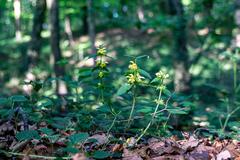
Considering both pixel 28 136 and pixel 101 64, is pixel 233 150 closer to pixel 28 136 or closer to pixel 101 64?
pixel 101 64

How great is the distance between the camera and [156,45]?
19203 mm

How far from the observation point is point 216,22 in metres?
7.72

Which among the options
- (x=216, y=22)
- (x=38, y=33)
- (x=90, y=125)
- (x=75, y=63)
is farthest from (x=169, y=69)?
(x=90, y=125)

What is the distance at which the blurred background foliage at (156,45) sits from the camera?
7328 millimetres

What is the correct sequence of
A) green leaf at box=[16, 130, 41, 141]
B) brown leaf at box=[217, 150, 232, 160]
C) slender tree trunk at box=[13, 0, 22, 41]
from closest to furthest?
green leaf at box=[16, 130, 41, 141], brown leaf at box=[217, 150, 232, 160], slender tree trunk at box=[13, 0, 22, 41]

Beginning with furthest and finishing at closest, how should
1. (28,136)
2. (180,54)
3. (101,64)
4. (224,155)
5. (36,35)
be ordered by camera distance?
(36,35)
(180,54)
(101,64)
(224,155)
(28,136)

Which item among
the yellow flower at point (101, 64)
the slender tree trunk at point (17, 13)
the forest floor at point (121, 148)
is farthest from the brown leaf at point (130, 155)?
the slender tree trunk at point (17, 13)

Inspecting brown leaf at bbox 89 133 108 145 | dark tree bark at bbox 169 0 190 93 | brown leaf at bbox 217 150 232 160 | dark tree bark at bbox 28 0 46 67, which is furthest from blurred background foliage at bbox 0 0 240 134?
brown leaf at bbox 217 150 232 160

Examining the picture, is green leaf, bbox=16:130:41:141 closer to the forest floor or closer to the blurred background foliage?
the forest floor

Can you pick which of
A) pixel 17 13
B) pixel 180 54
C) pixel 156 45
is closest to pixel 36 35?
pixel 180 54

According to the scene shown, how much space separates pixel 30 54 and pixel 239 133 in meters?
9.03

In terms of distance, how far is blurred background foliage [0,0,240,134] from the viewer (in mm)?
7328

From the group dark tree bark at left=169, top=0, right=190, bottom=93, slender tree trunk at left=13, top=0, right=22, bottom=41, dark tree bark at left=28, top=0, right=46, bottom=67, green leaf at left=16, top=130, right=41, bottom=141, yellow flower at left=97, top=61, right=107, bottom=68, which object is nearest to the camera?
green leaf at left=16, top=130, right=41, bottom=141

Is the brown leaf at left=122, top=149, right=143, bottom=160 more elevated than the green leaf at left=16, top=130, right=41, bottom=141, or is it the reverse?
the green leaf at left=16, top=130, right=41, bottom=141
